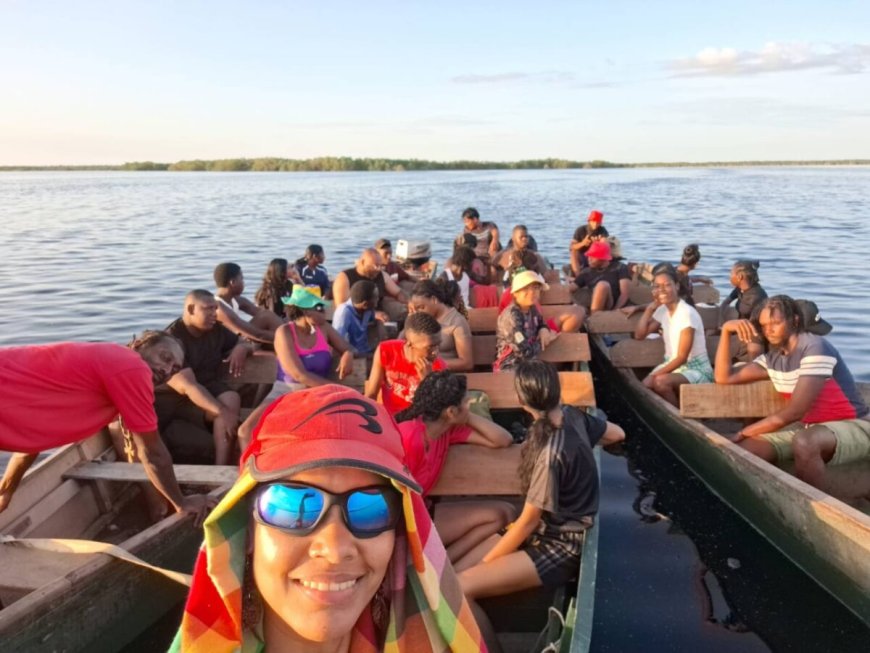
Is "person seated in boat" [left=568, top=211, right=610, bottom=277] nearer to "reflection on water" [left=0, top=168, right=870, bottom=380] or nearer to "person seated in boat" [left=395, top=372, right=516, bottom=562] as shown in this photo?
"reflection on water" [left=0, top=168, right=870, bottom=380]

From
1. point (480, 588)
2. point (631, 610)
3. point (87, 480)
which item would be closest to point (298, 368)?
point (87, 480)

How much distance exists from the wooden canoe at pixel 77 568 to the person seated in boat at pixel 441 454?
54.0 inches

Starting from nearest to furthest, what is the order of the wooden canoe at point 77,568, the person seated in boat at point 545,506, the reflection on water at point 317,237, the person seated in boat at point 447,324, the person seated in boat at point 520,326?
the wooden canoe at point 77,568
the person seated in boat at point 545,506
the person seated in boat at point 447,324
the person seated in boat at point 520,326
the reflection on water at point 317,237

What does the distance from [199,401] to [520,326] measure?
9.28 feet

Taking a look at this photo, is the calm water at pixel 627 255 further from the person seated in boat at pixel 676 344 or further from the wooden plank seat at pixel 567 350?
the wooden plank seat at pixel 567 350

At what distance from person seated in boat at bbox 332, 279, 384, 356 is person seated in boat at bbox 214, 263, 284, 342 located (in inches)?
32.2

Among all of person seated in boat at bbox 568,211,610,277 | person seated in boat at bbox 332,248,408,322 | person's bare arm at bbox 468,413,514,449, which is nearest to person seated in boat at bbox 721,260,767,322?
person seated in boat at bbox 568,211,610,277

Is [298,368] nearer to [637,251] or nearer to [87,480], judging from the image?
[87,480]

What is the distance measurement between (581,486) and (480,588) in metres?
0.74

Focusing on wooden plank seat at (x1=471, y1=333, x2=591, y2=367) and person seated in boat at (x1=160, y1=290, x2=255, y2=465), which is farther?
wooden plank seat at (x1=471, y1=333, x2=591, y2=367)

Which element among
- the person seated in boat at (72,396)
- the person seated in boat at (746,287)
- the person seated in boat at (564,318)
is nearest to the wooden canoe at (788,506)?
the person seated in boat at (564,318)

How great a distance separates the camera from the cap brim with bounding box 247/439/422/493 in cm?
114

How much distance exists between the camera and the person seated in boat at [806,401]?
4457mm

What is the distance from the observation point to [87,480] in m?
4.50
